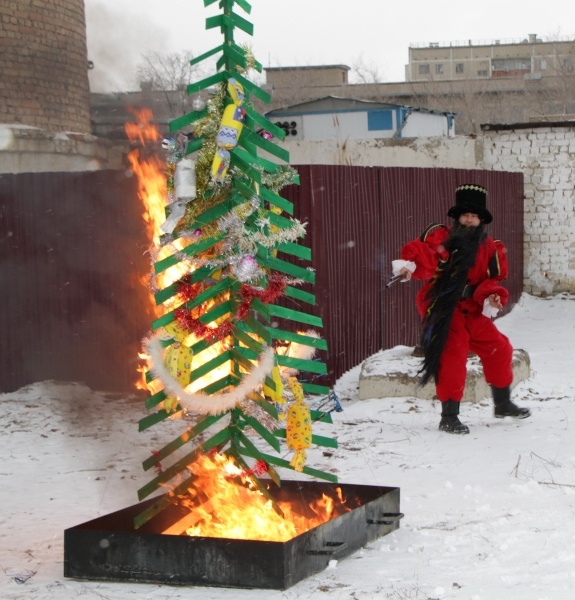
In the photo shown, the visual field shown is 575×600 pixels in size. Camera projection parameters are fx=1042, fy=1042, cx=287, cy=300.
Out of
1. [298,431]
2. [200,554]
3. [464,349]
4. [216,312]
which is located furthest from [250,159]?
[464,349]

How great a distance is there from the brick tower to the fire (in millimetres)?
15893

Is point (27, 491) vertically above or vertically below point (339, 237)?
below

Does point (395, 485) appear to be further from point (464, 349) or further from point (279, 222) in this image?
point (279, 222)

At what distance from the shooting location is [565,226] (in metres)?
17.8

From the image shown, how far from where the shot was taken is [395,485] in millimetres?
6297

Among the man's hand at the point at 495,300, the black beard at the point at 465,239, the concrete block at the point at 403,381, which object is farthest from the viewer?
the concrete block at the point at 403,381

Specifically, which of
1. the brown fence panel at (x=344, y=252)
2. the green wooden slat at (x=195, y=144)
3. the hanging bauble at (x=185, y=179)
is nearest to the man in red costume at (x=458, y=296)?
the brown fence panel at (x=344, y=252)

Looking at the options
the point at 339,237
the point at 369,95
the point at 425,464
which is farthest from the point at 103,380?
the point at 369,95

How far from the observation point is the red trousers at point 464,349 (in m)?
7.71

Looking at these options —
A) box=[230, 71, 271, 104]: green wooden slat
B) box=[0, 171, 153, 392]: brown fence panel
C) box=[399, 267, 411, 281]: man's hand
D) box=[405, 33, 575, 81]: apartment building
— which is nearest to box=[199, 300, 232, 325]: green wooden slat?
box=[230, 71, 271, 104]: green wooden slat

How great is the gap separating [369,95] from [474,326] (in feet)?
197

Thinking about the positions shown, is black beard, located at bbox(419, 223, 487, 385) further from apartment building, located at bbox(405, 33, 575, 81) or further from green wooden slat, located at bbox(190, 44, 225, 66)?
apartment building, located at bbox(405, 33, 575, 81)

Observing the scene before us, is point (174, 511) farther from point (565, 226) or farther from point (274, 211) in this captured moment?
point (565, 226)

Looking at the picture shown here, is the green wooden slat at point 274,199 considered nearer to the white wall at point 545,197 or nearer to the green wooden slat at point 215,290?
the green wooden slat at point 215,290
